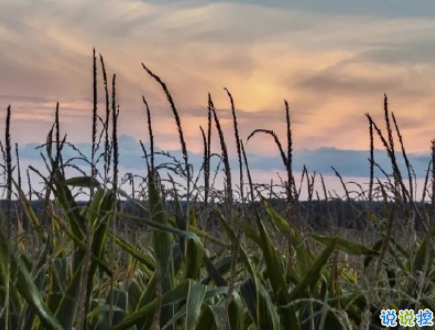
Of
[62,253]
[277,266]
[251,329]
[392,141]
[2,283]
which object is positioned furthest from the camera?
[62,253]

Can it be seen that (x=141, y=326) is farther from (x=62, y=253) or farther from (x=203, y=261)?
(x=62, y=253)

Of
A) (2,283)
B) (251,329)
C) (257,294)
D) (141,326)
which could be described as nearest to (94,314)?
(141,326)

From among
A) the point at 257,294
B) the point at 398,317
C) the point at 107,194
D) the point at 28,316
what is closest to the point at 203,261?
the point at 257,294

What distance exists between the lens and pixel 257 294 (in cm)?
262

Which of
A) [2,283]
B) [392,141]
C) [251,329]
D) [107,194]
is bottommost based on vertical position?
[251,329]

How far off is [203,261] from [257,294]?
0.28 metres

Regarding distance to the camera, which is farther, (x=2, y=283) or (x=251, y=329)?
(x=251, y=329)

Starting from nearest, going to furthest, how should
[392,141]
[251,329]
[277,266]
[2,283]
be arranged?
1. [2,283]
2. [277,266]
3. [392,141]
4. [251,329]

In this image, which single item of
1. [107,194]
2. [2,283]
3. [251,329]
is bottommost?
[251,329]

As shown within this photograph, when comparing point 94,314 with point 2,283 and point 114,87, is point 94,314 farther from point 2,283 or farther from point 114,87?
point 114,87

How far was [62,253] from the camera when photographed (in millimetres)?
3516

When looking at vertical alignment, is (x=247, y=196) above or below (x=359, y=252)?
above

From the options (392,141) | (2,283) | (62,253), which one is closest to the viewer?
(2,283)

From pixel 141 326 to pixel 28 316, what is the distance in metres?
0.41
